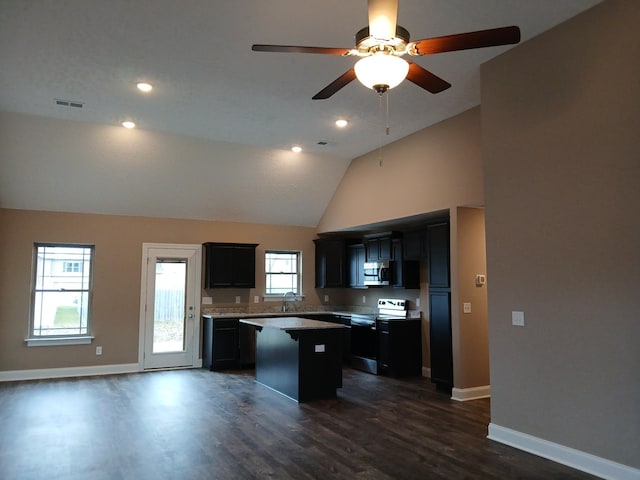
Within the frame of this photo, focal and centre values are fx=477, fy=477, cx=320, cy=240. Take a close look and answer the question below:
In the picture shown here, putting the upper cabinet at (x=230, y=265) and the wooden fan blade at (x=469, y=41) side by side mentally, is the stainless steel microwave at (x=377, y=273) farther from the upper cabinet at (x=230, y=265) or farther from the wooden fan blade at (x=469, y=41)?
the wooden fan blade at (x=469, y=41)

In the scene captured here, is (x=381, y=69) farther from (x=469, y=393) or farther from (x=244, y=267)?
A: (x=244, y=267)

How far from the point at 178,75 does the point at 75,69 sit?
97 centimetres

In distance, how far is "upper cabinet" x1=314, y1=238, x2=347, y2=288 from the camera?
9.16 metres

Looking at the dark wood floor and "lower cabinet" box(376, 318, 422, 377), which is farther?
"lower cabinet" box(376, 318, 422, 377)

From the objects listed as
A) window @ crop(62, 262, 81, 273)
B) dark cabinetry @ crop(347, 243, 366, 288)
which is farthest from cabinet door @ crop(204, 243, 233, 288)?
dark cabinetry @ crop(347, 243, 366, 288)

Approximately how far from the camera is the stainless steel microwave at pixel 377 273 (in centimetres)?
782

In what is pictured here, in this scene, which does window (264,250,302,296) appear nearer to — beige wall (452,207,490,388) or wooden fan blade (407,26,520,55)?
beige wall (452,207,490,388)

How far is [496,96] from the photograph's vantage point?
14.7ft

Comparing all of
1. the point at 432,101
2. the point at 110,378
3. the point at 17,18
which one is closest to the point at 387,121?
the point at 432,101

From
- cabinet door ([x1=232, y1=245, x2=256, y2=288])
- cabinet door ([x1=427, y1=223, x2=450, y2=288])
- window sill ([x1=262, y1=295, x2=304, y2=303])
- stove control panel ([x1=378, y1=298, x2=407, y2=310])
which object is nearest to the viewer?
cabinet door ([x1=427, y1=223, x2=450, y2=288])

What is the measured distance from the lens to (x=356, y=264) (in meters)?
8.91

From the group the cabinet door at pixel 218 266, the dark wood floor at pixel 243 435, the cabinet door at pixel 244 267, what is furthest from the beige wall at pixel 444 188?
the cabinet door at pixel 218 266

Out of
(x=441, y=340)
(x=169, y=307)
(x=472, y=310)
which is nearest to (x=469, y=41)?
(x=472, y=310)

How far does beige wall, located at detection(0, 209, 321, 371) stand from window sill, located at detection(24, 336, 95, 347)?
7 cm
